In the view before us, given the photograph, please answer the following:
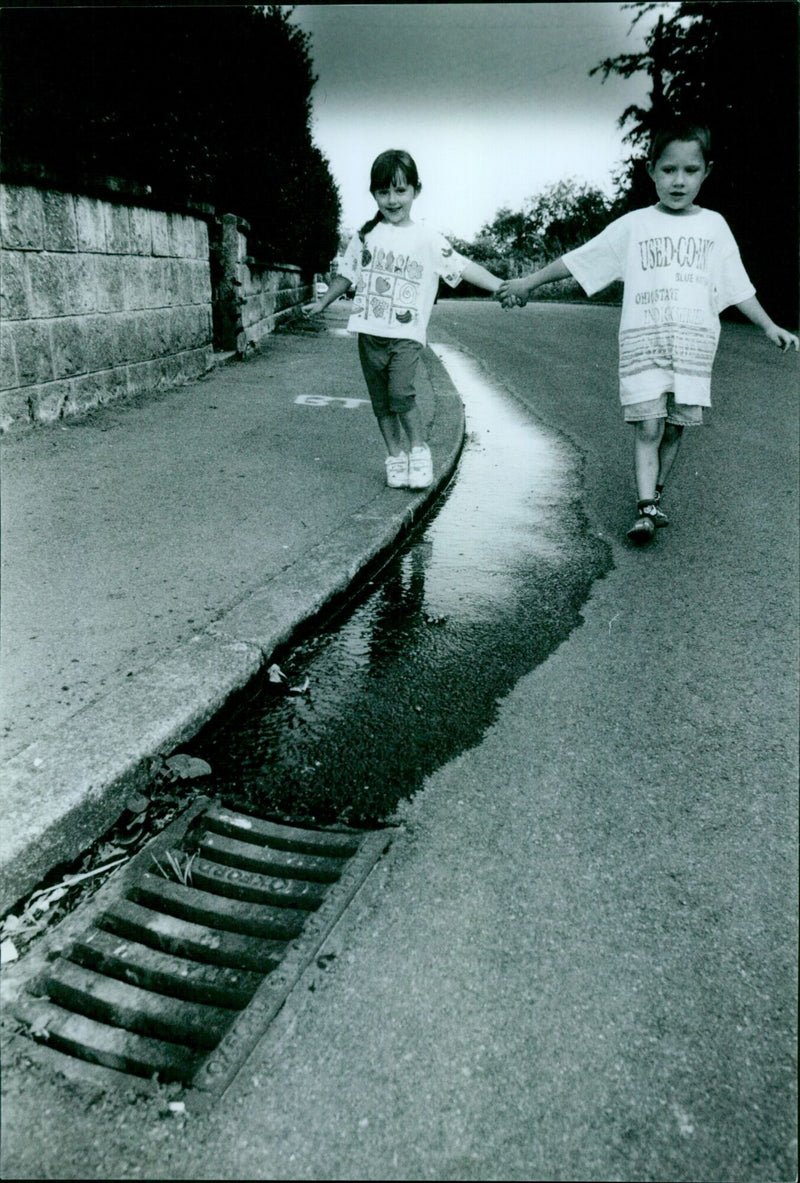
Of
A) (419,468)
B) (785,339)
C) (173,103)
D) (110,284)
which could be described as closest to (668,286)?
(785,339)

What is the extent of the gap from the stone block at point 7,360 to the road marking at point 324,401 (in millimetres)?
2272

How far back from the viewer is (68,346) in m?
5.85

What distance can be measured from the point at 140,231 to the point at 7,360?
209 centimetres

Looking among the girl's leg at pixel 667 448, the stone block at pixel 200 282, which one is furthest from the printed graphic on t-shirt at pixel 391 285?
the stone block at pixel 200 282

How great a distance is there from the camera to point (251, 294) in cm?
1023

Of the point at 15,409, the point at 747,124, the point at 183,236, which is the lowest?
the point at 15,409

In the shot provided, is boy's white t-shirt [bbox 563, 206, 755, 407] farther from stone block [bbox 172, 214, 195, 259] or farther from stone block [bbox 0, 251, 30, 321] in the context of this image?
stone block [bbox 172, 214, 195, 259]

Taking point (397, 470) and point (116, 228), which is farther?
point (116, 228)

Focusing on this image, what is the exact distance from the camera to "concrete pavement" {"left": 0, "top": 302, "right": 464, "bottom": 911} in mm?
2305

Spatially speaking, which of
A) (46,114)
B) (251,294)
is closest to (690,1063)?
(46,114)

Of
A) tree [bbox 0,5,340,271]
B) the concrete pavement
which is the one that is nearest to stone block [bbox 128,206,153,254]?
tree [bbox 0,5,340,271]

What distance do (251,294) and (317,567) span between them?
7.48 metres

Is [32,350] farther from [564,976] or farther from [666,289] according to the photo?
[564,976]

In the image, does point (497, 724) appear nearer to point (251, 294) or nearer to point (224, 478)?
point (224, 478)
